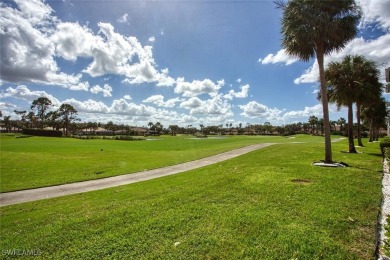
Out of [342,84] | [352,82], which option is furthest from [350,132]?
[352,82]

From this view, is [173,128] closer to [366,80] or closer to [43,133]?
[43,133]

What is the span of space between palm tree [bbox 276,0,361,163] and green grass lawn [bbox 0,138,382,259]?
887 cm

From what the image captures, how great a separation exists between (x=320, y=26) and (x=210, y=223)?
14.1m

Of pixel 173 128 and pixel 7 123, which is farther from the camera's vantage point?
pixel 173 128

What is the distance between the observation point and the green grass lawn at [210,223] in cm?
491

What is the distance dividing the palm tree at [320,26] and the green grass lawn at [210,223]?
8867mm

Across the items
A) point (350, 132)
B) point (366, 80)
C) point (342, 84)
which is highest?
point (366, 80)

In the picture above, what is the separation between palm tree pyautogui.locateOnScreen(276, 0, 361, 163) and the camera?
1452 cm

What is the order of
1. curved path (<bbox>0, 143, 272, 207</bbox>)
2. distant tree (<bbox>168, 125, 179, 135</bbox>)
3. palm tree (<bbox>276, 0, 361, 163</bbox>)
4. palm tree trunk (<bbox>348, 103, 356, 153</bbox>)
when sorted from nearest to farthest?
1. curved path (<bbox>0, 143, 272, 207</bbox>)
2. palm tree (<bbox>276, 0, 361, 163</bbox>)
3. palm tree trunk (<bbox>348, 103, 356, 153</bbox>)
4. distant tree (<bbox>168, 125, 179, 135</bbox>)

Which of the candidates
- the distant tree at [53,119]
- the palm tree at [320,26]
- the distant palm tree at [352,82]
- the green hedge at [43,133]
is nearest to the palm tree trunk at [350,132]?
the distant palm tree at [352,82]

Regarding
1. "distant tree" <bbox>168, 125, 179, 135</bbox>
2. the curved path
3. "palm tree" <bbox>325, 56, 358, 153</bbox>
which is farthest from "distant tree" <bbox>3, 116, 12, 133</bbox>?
"palm tree" <bbox>325, 56, 358, 153</bbox>

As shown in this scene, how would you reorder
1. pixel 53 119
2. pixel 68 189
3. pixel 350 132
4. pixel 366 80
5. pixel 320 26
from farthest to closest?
pixel 53 119
pixel 366 80
pixel 350 132
pixel 320 26
pixel 68 189

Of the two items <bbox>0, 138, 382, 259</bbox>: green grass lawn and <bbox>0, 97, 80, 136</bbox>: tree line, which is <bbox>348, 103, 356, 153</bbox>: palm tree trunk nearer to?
<bbox>0, 138, 382, 259</bbox>: green grass lawn

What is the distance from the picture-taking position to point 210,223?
6.16 meters
